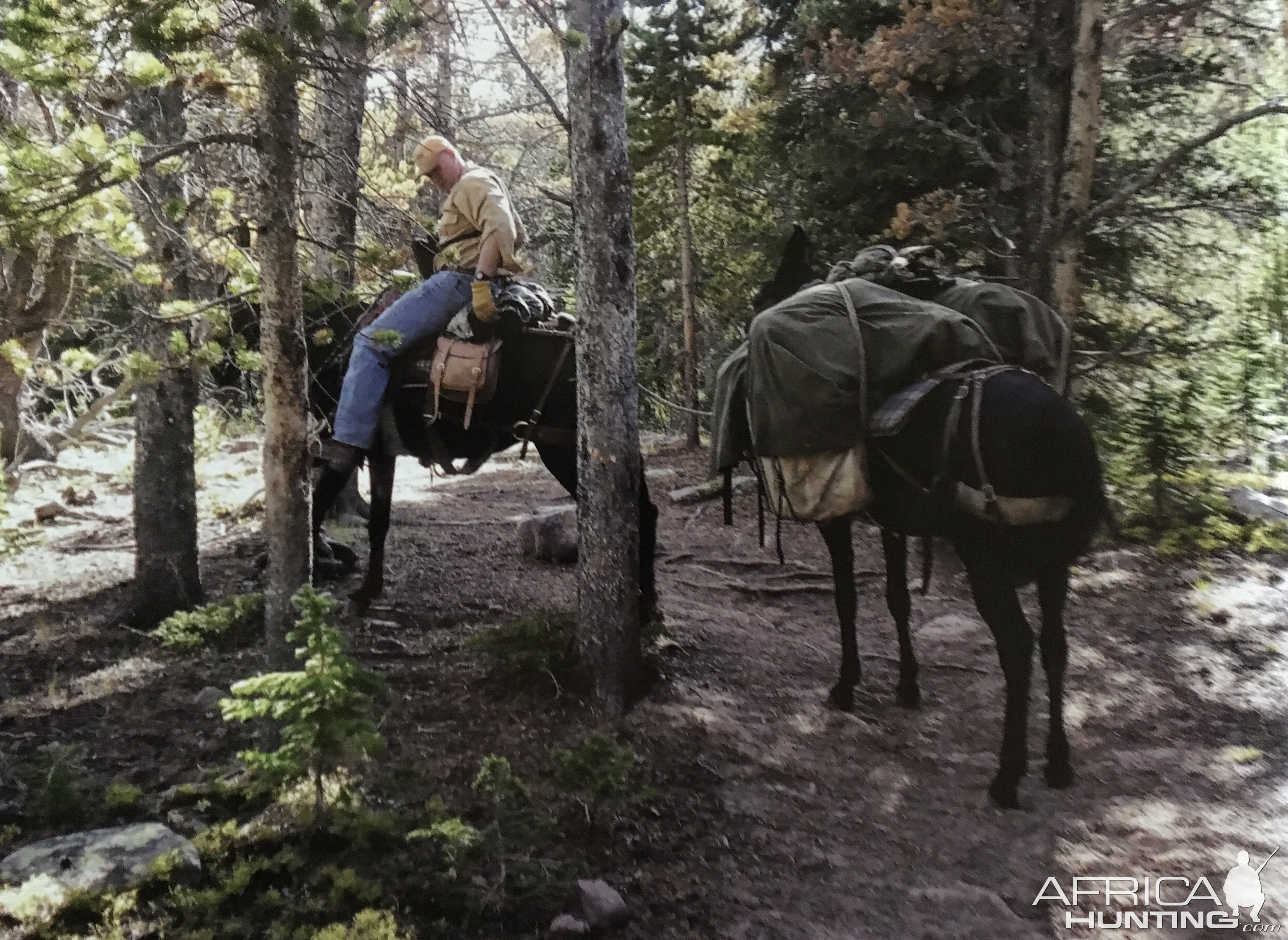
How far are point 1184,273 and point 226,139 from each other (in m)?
8.10

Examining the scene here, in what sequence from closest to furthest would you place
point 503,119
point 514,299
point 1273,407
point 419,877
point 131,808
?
point 419,877
point 131,808
point 514,299
point 1273,407
point 503,119

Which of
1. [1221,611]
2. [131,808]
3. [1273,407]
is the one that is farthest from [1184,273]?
[131,808]

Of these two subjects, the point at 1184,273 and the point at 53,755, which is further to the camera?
the point at 1184,273

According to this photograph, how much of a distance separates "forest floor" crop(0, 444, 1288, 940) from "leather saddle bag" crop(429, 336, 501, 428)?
4.87ft

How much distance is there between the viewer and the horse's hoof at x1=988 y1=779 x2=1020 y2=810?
3629mm

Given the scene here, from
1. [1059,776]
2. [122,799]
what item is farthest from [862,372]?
[122,799]

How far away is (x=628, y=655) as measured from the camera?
4348 millimetres

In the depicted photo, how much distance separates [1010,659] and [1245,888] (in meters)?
1.10

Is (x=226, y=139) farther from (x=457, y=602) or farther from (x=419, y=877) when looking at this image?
(x=457, y=602)

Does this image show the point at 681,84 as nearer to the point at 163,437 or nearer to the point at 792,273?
the point at 792,273

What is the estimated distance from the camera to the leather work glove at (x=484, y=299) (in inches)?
203

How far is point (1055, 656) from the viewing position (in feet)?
12.5

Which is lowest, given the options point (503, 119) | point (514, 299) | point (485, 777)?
point (485, 777)

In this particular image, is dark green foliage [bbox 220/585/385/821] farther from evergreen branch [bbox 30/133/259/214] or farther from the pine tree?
the pine tree
